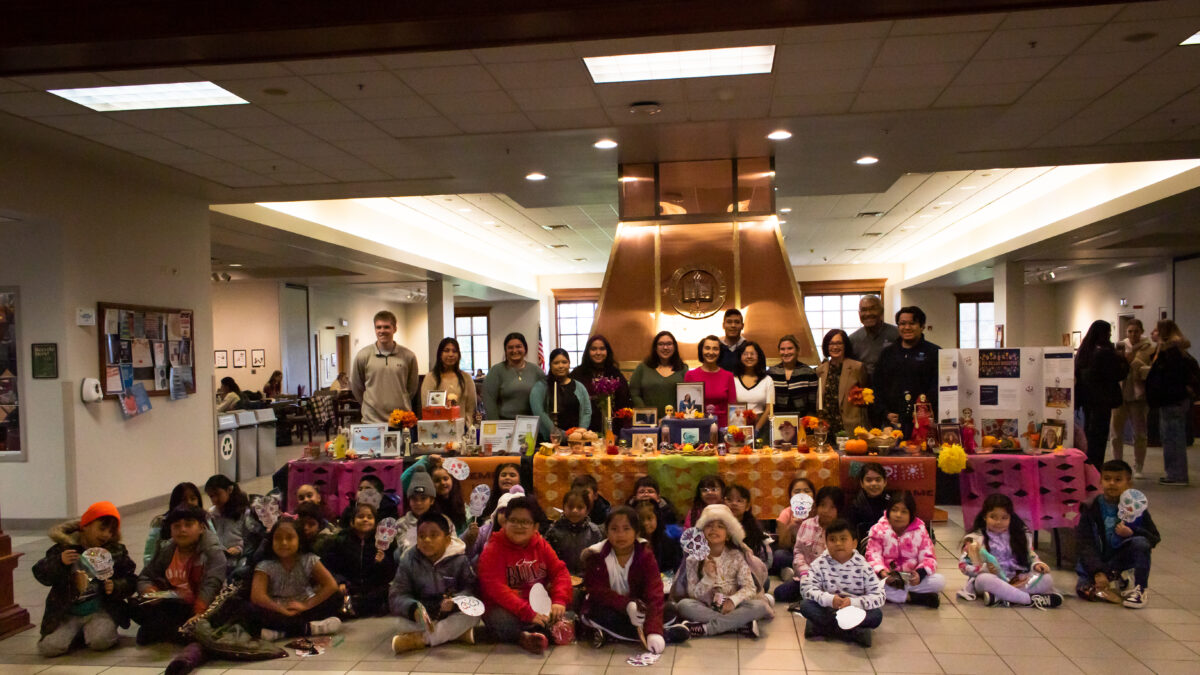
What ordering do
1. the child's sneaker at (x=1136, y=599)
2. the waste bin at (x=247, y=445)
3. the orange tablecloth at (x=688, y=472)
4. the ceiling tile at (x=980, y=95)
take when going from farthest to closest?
1. the waste bin at (x=247, y=445)
2. the ceiling tile at (x=980, y=95)
3. the orange tablecloth at (x=688, y=472)
4. the child's sneaker at (x=1136, y=599)

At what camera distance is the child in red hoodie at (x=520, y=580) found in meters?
3.85

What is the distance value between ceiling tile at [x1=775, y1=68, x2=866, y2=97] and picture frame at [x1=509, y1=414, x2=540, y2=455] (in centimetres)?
276

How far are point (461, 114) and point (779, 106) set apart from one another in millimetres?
2295

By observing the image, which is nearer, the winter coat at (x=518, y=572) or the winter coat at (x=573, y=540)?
the winter coat at (x=518, y=572)

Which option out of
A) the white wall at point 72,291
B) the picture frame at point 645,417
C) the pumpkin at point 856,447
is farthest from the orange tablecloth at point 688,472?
the white wall at point 72,291

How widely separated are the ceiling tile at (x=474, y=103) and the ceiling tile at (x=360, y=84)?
0.79ft

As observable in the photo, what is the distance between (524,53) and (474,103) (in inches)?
40.1

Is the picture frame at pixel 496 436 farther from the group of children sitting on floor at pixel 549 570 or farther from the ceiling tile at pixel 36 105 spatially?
the ceiling tile at pixel 36 105

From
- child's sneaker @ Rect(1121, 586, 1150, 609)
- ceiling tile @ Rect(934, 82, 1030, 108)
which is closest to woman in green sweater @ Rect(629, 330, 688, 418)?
ceiling tile @ Rect(934, 82, 1030, 108)

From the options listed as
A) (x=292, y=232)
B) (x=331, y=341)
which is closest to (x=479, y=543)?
(x=292, y=232)

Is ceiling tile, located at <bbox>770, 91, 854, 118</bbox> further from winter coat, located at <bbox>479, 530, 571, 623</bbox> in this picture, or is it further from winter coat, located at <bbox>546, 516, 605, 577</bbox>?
winter coat, located at <bbox>479, 530, 571, 623</bbox>

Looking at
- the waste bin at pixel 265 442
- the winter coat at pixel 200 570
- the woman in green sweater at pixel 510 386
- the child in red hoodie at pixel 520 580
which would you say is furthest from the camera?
the waste bin at pixel 265 442

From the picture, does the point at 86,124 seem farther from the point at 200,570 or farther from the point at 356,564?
the point at 356,564

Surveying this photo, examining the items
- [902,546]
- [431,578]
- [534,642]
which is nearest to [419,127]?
[431,578]
